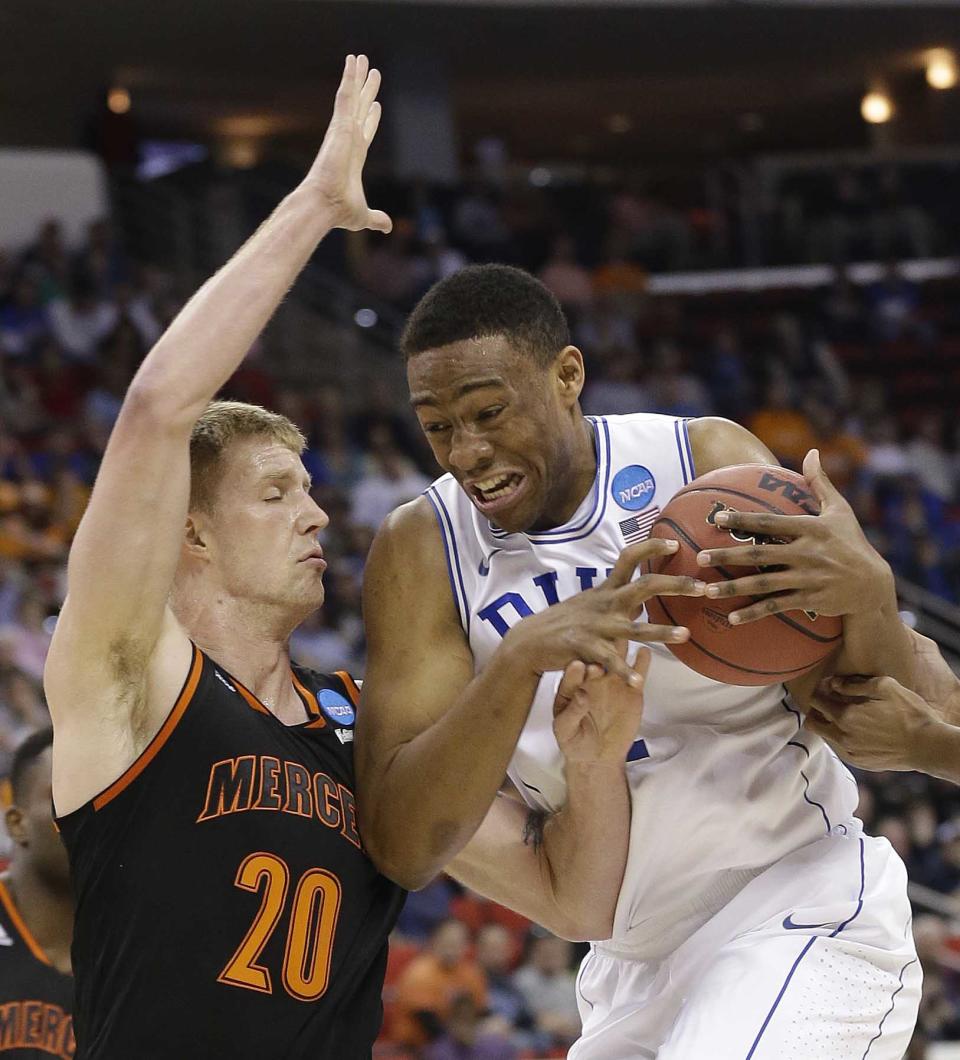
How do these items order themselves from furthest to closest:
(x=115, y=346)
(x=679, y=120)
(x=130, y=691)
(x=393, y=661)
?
(x=679, y=120), (x=115, y=346), (x=393, y=661), (x=130, y=691)

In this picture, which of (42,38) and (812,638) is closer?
(812,638)

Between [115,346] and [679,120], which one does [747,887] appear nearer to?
[115,346]

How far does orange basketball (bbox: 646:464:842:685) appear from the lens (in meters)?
3.10

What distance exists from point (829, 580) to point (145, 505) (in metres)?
1.25

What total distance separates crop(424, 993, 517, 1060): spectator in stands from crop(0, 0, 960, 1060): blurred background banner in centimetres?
95

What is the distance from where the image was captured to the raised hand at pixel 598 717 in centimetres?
315

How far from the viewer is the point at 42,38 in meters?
14.5

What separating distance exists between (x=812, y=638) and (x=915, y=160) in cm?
1571

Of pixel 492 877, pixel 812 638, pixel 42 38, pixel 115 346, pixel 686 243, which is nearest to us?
pixel 812 638

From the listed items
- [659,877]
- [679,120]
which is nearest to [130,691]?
[659,877]

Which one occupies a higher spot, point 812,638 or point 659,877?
point 812,638

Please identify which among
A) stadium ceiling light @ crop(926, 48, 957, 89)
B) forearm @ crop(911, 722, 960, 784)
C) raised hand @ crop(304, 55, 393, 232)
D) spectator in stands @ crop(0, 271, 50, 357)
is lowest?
forearm @ crop(911, 722, 960, 784)

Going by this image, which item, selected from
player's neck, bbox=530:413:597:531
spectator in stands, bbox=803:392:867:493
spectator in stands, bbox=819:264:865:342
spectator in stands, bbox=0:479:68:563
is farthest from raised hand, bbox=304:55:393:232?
spectator in stands, bbox=819:264:865:342

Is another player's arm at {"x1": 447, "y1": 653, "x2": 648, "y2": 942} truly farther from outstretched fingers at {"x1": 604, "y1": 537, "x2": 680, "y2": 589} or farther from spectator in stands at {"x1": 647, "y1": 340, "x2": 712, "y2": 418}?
spectator in stands at {"x1": 647, "y1": 340, "x2": 712, "y2": 418}
